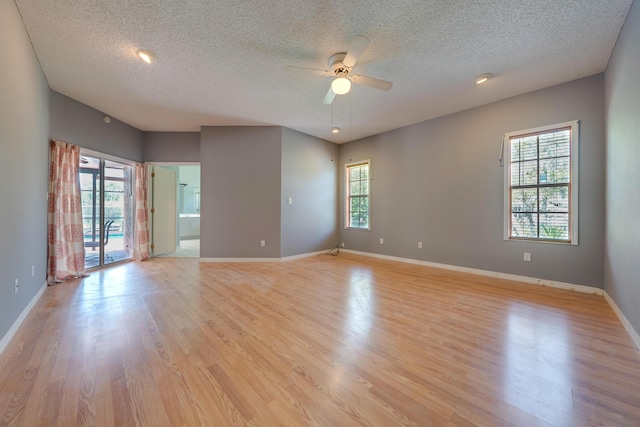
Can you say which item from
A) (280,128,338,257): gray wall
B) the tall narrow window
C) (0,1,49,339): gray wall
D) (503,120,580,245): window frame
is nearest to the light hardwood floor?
(0,1,49,339): gray wall

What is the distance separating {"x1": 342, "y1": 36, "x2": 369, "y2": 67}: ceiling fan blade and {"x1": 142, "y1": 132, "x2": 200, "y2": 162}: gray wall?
414 centimetres

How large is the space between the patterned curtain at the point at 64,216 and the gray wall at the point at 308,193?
10.5 feet

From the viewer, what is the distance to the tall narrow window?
581 centimetres

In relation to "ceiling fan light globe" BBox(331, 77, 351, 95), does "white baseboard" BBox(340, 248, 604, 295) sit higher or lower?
lower

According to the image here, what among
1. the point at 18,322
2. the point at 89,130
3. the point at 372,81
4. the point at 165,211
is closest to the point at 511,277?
the point at 372,81

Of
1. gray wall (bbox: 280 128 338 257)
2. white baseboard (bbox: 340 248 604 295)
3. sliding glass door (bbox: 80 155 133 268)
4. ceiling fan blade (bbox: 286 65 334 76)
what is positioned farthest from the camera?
gray wall (bbox: 280 128 338 257)

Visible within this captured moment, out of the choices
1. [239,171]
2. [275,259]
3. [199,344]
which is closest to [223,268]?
[275,259]

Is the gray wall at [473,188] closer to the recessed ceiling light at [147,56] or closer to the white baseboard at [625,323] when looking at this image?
the white baseboard at [625,323]

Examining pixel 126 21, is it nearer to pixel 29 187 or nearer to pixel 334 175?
pixel 29 187

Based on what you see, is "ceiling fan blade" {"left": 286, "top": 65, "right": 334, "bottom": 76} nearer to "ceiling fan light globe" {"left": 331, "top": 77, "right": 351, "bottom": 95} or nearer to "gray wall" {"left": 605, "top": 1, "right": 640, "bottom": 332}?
"ceiling fan light globe" {"left": 331, "top": 77, "right": 351, "bottom": 95}

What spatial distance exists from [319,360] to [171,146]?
5430 mm

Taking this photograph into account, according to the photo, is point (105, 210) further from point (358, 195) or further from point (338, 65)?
point (358, 195)

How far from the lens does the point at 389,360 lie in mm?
1767

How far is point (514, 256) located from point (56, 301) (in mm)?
6035
